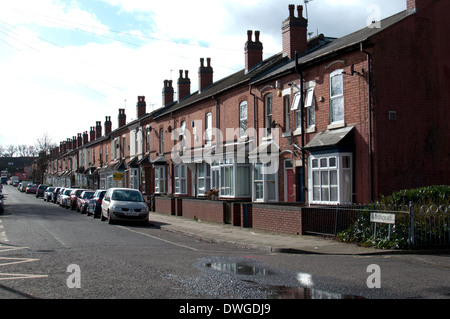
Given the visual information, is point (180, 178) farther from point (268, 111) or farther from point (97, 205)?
point (268, 111)

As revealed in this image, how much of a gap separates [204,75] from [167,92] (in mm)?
7786

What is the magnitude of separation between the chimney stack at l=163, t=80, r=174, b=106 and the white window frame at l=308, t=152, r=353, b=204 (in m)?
25.1

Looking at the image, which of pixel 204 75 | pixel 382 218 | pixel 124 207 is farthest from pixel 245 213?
pixel 204 75

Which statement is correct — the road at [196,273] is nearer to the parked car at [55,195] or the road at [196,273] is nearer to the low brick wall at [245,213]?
the low brick wall at [245,213]

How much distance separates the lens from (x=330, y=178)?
18125 millimetres

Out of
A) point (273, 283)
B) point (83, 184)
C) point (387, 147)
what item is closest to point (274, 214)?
point (387, 147)

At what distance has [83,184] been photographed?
223 feet

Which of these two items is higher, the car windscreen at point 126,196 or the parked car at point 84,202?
the car windscreen at point 126,196

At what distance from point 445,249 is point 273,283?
6454 millimetres

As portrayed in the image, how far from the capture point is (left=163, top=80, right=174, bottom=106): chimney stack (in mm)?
42438

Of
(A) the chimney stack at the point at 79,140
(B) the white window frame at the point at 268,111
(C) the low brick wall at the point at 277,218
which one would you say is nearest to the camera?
(C) the low brick wall at the point at 277,218

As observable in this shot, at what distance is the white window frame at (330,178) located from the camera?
17469 millimetres

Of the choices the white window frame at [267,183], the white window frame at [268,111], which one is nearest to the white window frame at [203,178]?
the white window frame at [267,183]
